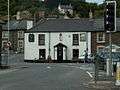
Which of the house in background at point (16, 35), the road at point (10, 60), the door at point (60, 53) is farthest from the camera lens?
the house in background at point (16, 35)

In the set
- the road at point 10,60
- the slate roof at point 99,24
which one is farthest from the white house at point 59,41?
the road at point 10,60

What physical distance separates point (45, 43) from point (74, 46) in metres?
5.59

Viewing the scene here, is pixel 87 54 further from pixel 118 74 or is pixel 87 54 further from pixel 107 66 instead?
pixel 118 74

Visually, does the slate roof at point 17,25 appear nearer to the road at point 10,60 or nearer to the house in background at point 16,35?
the house in background at point 16,35

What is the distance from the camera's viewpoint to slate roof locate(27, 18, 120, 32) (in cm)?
8331

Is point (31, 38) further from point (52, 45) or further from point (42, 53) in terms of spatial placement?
point (52, 45)

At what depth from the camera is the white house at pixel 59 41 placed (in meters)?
82.1

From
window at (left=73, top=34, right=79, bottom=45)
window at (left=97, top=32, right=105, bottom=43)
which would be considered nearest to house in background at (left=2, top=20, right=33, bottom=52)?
window at (left=73, top=34, right=79, bottom=45)

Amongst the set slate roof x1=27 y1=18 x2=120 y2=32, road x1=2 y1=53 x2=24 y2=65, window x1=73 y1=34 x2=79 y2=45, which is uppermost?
slate roof x1=27 y1=18 x2=120 y2=32

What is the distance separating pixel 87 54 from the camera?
251 feet

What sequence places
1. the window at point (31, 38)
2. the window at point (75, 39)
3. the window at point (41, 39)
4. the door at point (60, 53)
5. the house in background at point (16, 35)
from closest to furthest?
1. the door at point (60, 53)
2. the window at point (75, 39)
3. the window at point (41, 39)
4. the window at point (31, 38)
5. the house in background at point (16, 35)

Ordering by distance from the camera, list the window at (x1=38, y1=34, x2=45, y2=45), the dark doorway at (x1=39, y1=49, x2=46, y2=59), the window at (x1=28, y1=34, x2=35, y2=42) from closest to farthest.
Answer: the dark doorway at (x1=39, y1=49, x2=46, y2=59) < the window at (x1=38, y1=34, x2=45, y2=45) < the window at (x1=28, y1=34, x2=35, y2=42)

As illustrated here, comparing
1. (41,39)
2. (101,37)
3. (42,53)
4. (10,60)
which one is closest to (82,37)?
(101,37)

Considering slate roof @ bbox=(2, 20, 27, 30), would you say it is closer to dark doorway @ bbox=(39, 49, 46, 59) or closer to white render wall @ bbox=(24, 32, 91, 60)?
white render wall @ bbox=(24, 32, 91, 60)
